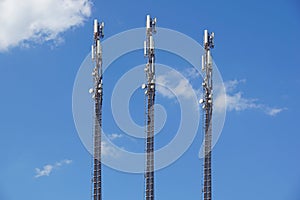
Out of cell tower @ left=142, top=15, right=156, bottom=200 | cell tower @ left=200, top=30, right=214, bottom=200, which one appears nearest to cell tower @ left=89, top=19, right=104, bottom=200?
cell tower @ left=142, top=15, right=156, bottom=200

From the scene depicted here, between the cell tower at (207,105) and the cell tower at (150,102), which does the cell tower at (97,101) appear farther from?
the cell tower at (207,105)

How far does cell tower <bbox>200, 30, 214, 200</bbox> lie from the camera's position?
234ft

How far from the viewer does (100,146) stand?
7244 centimetres

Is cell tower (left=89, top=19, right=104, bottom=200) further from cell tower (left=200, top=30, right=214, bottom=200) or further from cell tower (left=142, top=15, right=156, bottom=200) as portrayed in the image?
cell tower (left=200, top=30, right=214, bottom=200)

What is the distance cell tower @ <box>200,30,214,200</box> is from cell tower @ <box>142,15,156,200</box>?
447cm

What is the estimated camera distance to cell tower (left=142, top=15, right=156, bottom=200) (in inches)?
2788

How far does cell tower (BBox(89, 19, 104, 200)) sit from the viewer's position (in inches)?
2827

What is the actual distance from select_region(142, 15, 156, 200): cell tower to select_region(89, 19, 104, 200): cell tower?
13.5ft

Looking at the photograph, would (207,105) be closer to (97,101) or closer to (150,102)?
(150,102)

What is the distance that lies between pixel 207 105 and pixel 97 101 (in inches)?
373

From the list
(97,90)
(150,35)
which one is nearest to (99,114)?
(97,90)

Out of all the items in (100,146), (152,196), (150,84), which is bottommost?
(152,196)

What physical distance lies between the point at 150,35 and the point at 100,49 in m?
4.61

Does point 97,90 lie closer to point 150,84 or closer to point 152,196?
point 150,84
